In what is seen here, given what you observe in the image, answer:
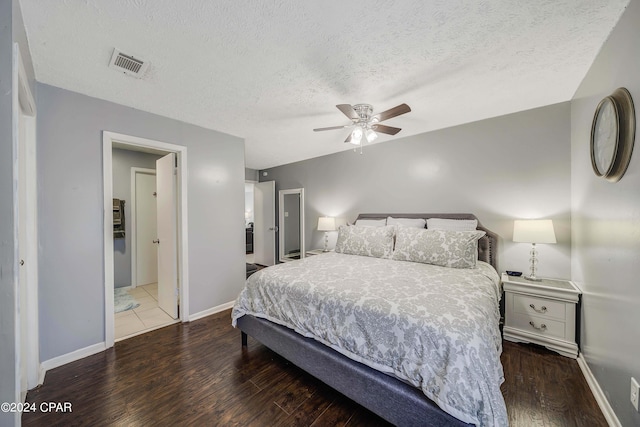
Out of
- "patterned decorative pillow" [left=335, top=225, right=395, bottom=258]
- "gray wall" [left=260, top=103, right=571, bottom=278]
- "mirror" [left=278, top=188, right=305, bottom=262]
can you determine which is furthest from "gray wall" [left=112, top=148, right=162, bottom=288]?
"patterned decorative pillow" [left=335, top=225, right=395, bottom=258]

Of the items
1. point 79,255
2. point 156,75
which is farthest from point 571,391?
point 79,255

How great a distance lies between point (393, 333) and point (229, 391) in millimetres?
1339

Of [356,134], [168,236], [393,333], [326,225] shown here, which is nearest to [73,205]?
[168,236]

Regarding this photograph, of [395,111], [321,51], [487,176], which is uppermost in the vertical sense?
[321,51]

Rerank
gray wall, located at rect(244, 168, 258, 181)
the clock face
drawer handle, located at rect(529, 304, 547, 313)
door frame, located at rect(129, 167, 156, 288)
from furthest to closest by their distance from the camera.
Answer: gray wall, located at rect(244, 168, 258, 181)
door frame, located at rect(129, 167, 156, 288)
drawer handle, located at rect(529, 304, 547, 313)
the clock face

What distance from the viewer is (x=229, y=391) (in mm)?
1812

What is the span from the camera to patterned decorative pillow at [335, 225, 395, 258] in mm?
3000

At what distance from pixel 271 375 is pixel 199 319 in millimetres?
1543

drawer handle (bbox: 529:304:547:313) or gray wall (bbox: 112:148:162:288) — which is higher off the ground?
gray wall (bbox: 112:148:162:288)

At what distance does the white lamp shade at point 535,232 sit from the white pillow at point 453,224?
1.49ft

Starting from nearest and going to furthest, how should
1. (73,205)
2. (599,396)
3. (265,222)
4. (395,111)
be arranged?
(599,396)
(395,111)
(73,205)
(265,222)

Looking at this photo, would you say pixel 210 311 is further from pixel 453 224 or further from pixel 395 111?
pixel 453 224

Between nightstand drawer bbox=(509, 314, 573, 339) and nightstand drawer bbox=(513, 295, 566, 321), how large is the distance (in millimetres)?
45

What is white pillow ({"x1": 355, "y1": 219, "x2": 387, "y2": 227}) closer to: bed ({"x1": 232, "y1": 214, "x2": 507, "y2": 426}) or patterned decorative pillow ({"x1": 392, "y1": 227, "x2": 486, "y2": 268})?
patterned decorative pillow ({"x1": 392, "y1": 227, "x2": 486, "y2": 268})
